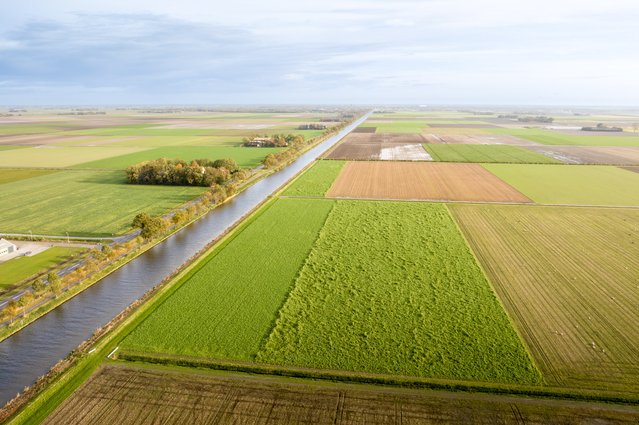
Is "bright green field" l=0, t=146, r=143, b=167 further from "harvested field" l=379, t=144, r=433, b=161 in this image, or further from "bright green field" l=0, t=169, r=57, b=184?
"harvested field" l=379, t=144, r=433, b=161

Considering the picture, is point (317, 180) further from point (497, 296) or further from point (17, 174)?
point (17, 174)

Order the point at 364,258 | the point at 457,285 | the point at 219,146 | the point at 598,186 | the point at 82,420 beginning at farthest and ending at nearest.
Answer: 1. the point at 219,146
2. the point at 598,186
3. the point at 364,258
4. the point at 457,285
5. the point at 82,420

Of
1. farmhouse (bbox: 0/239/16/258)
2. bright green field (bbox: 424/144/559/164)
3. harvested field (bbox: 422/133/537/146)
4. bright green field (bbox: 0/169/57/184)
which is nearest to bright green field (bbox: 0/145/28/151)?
bright green field (bbox: 0/169/57/184)

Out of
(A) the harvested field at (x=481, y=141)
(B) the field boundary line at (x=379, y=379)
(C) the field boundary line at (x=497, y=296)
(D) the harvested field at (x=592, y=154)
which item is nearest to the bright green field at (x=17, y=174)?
(B) the field boundary line at (x=379, y=379)

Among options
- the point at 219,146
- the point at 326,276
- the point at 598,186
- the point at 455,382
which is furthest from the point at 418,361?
the point at 219,146

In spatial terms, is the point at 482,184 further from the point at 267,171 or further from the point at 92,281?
the point at 92,281

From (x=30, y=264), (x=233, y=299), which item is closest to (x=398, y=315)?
(x=233, y=299)

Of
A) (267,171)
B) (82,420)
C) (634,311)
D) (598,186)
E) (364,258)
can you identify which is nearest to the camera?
(82,420)
